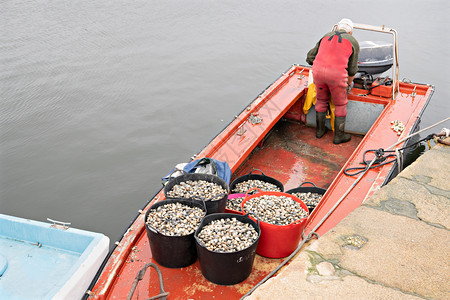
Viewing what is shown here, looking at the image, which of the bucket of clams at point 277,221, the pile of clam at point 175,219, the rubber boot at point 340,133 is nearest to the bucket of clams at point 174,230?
the pile of clam at point 175,219

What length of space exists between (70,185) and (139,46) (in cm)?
544

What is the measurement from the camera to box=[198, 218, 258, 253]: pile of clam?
276cm

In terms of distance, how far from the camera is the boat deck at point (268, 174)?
2.91 metres

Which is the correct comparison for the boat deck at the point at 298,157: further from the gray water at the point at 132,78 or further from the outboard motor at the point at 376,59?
the gray water at the point at 132,78

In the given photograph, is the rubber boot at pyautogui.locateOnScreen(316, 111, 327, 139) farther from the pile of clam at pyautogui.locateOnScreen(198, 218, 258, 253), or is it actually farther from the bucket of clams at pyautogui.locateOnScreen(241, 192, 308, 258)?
the pile of clam at pyautogui.locateOnScreen(198, 218, 258, 253)

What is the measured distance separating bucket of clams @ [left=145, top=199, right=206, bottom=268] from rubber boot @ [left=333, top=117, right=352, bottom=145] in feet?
10.4

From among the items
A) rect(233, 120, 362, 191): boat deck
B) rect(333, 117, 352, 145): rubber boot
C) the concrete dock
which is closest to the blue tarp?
rect(233, 120, 362, 191): boat deck

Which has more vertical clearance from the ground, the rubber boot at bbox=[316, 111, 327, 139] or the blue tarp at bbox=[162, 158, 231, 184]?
the blue tarp at bbox=[162, 158, 231, 184]

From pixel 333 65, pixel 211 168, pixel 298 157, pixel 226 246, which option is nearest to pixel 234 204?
pixel 211 168

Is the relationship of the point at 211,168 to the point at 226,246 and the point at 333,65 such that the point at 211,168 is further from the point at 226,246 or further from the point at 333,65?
the point at 333,65

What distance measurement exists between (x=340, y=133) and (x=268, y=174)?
1276mm

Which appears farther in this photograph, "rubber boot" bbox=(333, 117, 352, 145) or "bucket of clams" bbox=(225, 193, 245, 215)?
"rubber boot" bbox=(333, 117, 352, 145)

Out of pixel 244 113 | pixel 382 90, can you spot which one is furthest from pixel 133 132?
pixel 382 90

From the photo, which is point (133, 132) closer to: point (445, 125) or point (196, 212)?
point (196, 212)
